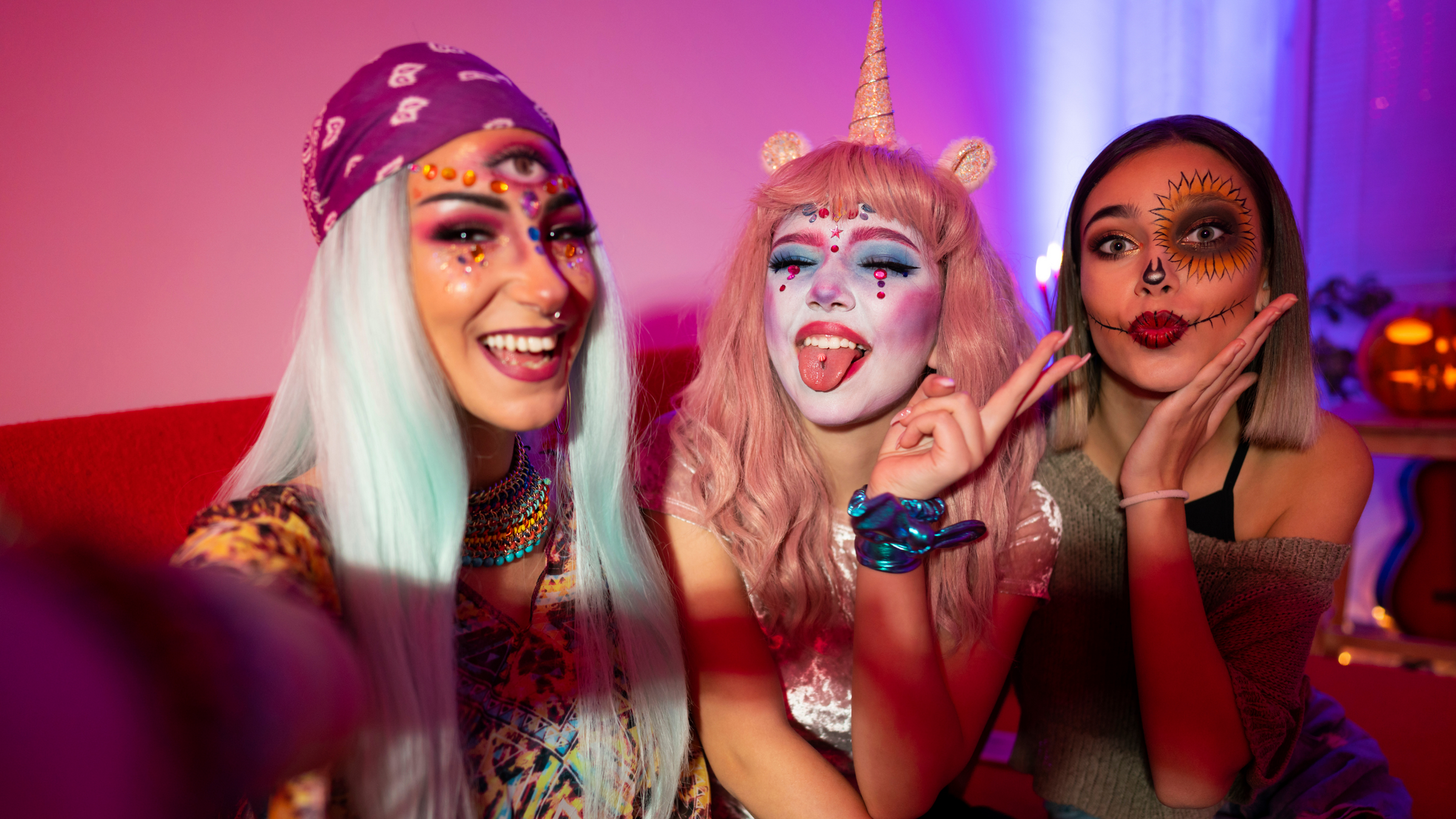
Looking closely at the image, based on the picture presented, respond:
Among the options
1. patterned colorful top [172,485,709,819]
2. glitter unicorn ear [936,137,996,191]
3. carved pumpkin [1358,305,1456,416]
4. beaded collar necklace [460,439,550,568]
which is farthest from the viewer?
carved pumpkin [1358,305,1456,416]

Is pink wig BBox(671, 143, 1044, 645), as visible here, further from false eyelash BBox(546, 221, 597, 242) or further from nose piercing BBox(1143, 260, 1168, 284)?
false eyelash BBox(546, 221, 597, 242)

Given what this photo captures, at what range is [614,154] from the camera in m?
1.89

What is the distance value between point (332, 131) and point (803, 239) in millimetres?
706

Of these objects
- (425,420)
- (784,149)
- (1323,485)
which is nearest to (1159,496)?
(1323,485)

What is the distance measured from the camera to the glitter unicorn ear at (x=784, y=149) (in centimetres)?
146

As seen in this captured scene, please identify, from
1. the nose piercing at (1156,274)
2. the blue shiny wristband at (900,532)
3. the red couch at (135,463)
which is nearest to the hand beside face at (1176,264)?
the nose piercing at (1156,274)

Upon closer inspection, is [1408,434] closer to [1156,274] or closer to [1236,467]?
[1236,467]

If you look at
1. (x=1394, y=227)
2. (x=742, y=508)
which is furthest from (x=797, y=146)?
(x=1394, y=227)

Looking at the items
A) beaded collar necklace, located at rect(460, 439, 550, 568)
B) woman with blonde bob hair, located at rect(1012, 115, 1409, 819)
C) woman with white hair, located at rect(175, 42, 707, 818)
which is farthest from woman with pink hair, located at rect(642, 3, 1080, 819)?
woman with white hair, located at rect(175, 42, 707, 818)

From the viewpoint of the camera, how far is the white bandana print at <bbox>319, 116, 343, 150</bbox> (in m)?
0.88

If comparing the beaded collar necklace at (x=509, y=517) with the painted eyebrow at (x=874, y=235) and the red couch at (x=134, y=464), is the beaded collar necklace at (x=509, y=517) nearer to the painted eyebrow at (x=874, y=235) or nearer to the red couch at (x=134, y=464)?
the red couch at (x=134, y=464)

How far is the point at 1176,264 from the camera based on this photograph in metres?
1.35

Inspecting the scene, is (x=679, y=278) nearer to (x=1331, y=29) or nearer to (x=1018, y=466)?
(x=1018, y=466)

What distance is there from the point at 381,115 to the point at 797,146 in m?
0.78
